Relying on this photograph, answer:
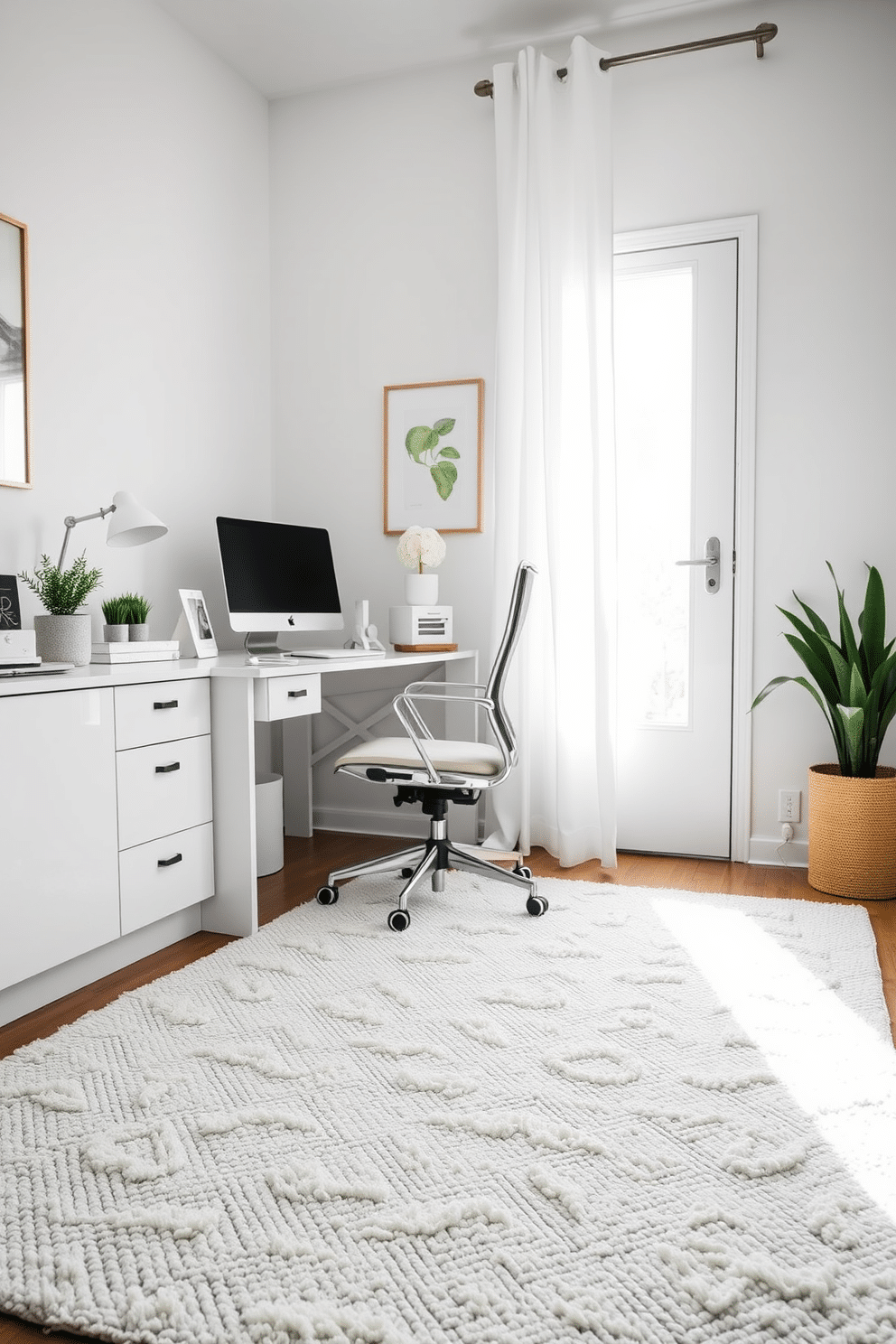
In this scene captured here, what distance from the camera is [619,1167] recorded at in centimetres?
148

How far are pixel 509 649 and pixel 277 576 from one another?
3.48 ft

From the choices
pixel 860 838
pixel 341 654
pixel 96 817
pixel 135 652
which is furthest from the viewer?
pixel 341 654

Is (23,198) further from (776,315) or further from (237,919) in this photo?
(776,315)

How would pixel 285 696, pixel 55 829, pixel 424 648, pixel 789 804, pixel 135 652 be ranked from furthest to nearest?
pixel 424 648 < pixel 789 804 < pixel 285 696 < pixel 135 652 < pixel 55 829

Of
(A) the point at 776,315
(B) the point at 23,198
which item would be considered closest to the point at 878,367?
(A) the point at 776,315

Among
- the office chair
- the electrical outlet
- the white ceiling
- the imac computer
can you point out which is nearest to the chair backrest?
the office chair

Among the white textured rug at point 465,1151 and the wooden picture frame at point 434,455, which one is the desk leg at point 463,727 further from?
the white textured rug at point 465,1151

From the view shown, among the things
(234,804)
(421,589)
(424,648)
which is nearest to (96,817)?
(234,804)

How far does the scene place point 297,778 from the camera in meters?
3.82

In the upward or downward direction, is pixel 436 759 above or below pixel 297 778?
above

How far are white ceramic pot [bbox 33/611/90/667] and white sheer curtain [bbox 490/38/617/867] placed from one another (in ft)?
5.02

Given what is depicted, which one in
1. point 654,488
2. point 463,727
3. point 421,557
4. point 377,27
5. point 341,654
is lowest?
point 463,727

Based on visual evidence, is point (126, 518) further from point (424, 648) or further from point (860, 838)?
point (860, 838)

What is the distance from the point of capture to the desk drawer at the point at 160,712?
2.28 meters
